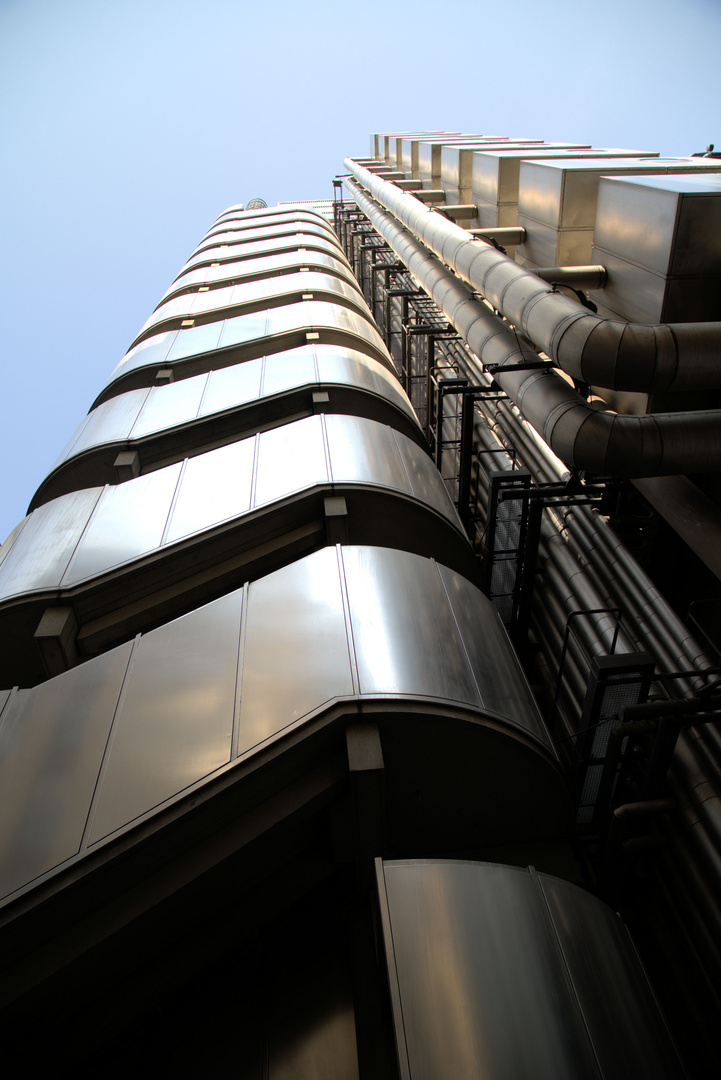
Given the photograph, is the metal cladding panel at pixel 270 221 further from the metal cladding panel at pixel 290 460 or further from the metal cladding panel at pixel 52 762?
the metal cladding panel at pixel 52 762

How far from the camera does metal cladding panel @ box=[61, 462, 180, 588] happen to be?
8.13 m

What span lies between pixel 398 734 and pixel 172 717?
2.11 meters

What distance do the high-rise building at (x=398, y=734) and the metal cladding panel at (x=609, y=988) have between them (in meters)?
0.03

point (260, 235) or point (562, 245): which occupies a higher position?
point (562, 245)

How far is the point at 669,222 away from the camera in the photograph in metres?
6.72

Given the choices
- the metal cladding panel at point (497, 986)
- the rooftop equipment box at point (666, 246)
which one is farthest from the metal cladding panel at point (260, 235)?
the metal cladding panel at point (497, 986)

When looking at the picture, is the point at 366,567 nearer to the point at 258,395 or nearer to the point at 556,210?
the point at 258,395

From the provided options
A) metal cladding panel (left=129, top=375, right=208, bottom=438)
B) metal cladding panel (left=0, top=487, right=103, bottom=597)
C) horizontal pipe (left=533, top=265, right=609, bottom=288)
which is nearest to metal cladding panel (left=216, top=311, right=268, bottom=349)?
metal cladding panel (left=129, top=375, right=208, bottom=438)

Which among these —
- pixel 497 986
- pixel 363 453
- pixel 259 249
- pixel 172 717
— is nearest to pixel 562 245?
pixel 363 453

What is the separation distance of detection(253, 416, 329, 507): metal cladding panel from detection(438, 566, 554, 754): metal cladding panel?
2532 millimetres

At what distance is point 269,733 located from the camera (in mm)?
5363

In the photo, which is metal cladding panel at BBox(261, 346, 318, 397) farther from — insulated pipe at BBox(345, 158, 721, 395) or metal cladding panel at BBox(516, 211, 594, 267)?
insulated pipe at BBox(345, 158, 721, 395)

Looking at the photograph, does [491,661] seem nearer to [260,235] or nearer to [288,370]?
[288,370]

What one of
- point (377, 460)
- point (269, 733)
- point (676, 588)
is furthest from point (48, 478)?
point (676, 588)
